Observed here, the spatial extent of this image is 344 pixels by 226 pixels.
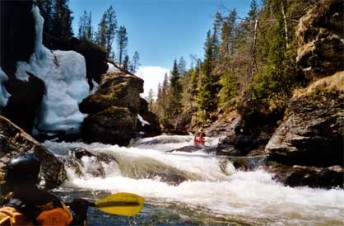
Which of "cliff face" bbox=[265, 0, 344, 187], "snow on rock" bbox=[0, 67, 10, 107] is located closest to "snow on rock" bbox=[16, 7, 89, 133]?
"snow on rock" bbox=[0, 67, 10, 107]

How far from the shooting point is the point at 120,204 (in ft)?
8.44

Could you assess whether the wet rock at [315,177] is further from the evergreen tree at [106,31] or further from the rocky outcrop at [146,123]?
the evergreen tree at [106,31]

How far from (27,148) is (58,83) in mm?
15892

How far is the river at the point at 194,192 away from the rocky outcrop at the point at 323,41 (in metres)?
4.21

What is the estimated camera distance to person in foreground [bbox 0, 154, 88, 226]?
2.10m

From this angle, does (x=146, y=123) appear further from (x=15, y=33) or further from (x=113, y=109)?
(x=15, y=33)

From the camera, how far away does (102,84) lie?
24531 millimetres

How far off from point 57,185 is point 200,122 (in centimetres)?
3088

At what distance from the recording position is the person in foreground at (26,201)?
2096 mm

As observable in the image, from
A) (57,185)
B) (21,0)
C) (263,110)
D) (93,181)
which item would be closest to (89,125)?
(21,0)

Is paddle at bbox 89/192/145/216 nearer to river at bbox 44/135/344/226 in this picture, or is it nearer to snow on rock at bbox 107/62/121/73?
river at bbox 44/135/344/226

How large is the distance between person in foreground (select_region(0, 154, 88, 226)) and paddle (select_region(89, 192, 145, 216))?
323 millimetres

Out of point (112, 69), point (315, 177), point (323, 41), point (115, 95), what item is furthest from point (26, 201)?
point (112, 69)

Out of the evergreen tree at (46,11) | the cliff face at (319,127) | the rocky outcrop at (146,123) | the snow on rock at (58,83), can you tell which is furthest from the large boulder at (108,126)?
the evergreen tree at (46,11)
